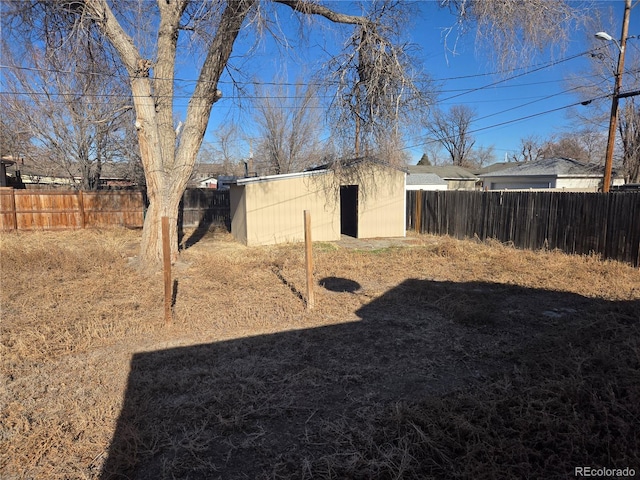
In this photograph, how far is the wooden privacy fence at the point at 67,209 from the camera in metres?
13.6

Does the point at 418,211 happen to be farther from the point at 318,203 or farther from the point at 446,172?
the point at 446,172

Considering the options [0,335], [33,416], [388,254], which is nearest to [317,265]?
[388,254]

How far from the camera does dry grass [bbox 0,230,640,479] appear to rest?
91.7 inches

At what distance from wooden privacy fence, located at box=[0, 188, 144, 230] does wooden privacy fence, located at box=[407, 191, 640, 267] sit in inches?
469

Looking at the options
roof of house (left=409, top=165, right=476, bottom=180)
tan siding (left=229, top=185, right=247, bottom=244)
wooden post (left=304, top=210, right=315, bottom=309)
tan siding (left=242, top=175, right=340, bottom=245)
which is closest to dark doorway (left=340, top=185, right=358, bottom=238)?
tan siding (left=242, top=175, right=340, bottom=245)

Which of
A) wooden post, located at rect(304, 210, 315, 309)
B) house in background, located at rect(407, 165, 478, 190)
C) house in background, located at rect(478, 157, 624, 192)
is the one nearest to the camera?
wooden post, located at rect(304, 210, 315, 309)

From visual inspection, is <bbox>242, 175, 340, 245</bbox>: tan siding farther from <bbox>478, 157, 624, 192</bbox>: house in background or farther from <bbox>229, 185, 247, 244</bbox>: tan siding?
<bbox>478, 157, 624, 192</bbox>: house in background

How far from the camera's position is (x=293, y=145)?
24.0 m

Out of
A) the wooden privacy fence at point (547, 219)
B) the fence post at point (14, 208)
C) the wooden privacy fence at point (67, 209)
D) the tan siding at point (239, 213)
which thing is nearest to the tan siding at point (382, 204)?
the wooden privacy fence at point (547, 219)

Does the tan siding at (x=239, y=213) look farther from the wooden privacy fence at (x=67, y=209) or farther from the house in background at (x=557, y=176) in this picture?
the house in background at (x=557, y=176)

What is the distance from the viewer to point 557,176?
23.0 meters

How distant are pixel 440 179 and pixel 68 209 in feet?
91.4

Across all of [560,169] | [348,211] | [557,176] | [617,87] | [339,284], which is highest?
[617,87]

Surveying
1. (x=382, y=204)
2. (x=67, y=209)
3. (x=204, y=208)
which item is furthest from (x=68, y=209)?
(x=382, y=204)
